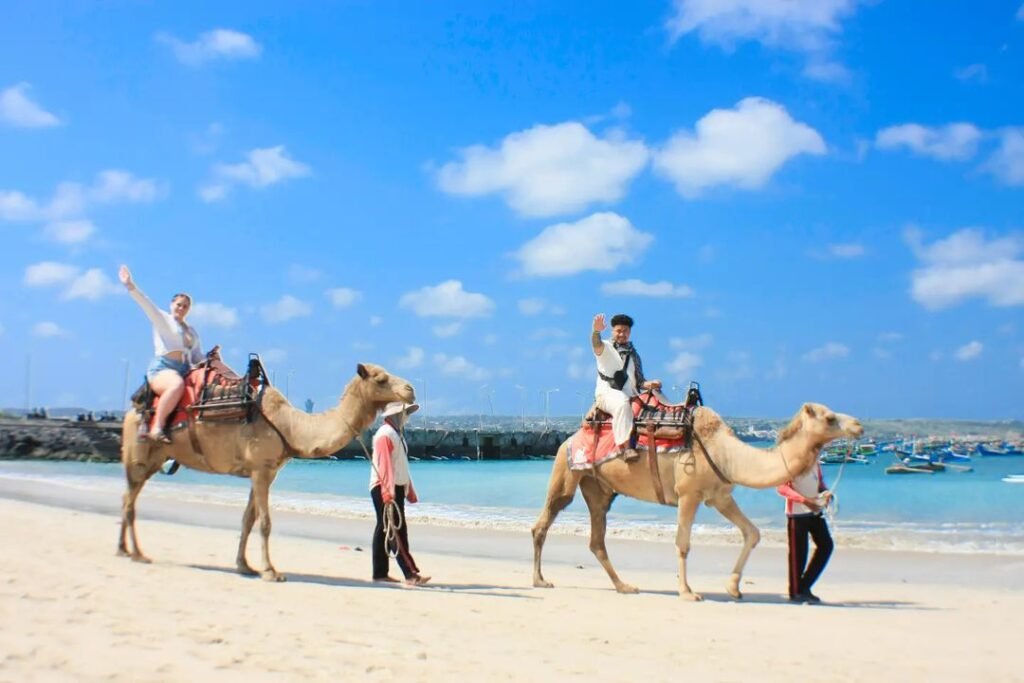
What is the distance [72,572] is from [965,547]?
1624cm

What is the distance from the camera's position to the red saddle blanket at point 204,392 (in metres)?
10.4

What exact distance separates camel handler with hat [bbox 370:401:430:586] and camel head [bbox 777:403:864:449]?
4163mm

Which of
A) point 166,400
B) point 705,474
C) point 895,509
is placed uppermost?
point 166,400

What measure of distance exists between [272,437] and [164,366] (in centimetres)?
167

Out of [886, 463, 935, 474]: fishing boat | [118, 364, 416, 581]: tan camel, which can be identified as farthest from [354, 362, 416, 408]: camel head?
[886, 463, 935, 474]: fishing boat

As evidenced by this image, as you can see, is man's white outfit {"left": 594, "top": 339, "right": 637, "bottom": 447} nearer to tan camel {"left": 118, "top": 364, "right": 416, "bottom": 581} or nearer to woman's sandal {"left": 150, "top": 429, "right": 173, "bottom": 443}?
tan camel {"left": 118, "top": 364, "right": 416, "bottom": 581}

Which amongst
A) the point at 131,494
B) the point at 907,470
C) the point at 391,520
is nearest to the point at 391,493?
the point at 391,520

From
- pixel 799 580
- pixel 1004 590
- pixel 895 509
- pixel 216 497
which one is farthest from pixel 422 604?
pixel 895 509

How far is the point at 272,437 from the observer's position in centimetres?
1027

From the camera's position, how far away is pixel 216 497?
28031 mm

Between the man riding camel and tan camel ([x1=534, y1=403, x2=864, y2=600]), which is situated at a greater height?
the man riding camel

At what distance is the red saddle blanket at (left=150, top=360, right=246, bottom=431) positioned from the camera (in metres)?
10.4

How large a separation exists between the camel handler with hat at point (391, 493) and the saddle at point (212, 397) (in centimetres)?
147

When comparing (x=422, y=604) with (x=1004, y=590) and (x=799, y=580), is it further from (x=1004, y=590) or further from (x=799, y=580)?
(x=1004, y=590)
